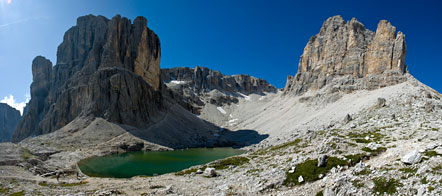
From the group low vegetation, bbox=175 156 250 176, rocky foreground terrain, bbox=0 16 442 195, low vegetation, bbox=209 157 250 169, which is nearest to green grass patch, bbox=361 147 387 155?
rocky foreground terrain, bbox=0 16 442 195

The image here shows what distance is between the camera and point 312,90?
13012cm

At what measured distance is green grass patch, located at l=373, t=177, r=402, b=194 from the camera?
12.7 metres

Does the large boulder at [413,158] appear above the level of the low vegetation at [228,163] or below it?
above

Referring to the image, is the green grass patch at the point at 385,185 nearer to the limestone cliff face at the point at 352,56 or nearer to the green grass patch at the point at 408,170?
the green grass patch at the point at 408,170

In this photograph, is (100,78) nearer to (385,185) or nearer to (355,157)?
(355,157)

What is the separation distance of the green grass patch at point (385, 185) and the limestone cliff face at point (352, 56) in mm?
98340

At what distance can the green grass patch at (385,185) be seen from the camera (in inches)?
499

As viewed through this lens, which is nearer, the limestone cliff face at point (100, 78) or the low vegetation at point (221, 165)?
the low vegetation at point (221, 165)

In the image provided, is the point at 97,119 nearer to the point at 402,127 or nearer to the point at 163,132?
the point at 163,132

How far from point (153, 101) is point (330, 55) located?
367ft

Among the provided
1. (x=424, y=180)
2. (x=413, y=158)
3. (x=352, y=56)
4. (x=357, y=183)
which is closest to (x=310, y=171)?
(x=357, y=183)

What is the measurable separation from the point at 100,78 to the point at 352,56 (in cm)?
13458

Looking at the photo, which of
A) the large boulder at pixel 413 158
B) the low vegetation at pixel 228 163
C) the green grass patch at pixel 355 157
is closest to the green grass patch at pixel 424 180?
the large boulder at pixel 413 158

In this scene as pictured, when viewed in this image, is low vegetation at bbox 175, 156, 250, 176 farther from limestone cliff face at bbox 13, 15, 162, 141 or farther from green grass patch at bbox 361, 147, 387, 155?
limestone cliff face at bbox 13, 15, 162, 141
